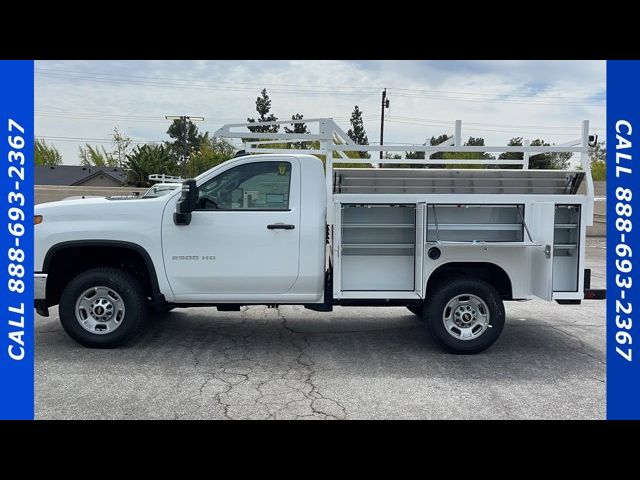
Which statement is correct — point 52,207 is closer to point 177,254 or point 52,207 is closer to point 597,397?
point 177,254

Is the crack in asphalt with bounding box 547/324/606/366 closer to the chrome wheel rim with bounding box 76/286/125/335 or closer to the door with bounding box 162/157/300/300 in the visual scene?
the door with bounding box 162/157/300/300

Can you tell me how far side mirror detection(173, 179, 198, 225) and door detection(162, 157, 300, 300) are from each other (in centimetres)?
8

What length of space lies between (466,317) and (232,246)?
2621 mm

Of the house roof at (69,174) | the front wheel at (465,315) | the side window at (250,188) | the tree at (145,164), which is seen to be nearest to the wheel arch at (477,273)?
the front wheel at (465,315)

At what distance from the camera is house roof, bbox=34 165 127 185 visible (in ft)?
184

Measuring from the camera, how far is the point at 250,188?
5883 mm

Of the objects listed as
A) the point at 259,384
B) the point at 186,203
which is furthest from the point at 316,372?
the point at 186,203

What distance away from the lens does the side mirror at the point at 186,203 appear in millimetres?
5609

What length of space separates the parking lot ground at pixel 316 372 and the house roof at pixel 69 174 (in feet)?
172

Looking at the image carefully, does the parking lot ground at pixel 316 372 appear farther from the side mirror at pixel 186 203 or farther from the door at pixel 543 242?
the side mirror at pixel 186 203

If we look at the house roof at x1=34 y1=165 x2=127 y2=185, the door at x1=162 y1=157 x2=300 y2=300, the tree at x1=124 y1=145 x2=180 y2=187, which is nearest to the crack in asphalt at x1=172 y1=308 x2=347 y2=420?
the door at x1=162 y1=157 x2=300 y2=300

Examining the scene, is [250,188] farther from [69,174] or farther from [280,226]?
[69,174]

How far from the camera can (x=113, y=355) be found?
5.75 meters

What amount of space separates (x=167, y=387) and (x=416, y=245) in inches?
112
